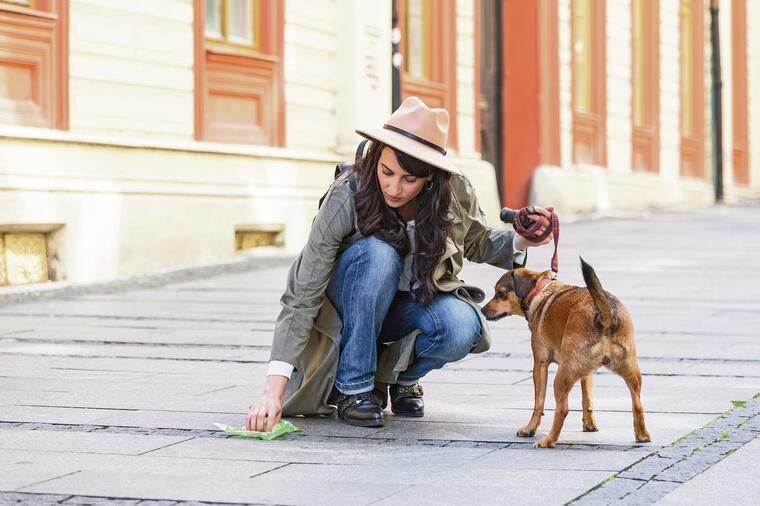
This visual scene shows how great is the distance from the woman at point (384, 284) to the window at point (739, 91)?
1091 inches

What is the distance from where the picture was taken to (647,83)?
1019 inches

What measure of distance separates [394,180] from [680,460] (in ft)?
4.35

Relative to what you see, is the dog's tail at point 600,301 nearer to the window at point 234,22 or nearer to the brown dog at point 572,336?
the brown dog at point 572,336

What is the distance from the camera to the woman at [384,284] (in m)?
5.02

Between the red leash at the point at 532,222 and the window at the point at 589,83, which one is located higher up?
the window at the point at 589,83

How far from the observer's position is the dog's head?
5.14m

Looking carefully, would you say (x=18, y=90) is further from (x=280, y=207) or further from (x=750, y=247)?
(x=750, y=247)

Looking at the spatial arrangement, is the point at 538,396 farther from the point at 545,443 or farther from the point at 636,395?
the point at 636,395

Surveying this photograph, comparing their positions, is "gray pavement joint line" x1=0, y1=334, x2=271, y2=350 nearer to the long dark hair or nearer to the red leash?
the long dark hair

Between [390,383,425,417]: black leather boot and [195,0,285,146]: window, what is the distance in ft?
24.6

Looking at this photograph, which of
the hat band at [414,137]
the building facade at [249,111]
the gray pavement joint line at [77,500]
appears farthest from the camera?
the building facade at [249,111]

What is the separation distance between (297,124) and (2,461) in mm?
10141

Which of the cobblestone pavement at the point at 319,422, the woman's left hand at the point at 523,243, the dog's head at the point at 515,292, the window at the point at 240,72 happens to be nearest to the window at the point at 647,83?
the window at the point at 240,72

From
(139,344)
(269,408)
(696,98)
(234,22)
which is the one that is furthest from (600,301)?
(696,98)
